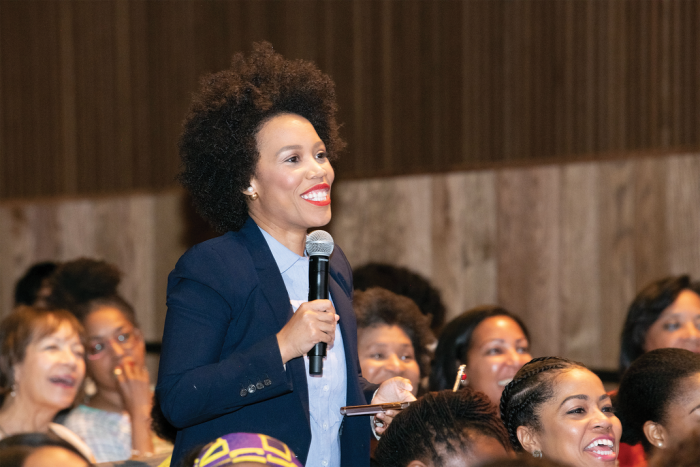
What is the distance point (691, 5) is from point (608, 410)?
108 inches

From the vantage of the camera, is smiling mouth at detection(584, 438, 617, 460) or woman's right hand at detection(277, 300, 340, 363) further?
smiling mouth at detection(584, 438, 617, 460)

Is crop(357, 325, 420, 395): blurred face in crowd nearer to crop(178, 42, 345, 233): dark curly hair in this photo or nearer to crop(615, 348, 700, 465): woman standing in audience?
crop(615, 348, 700, 465): woman standing in audience

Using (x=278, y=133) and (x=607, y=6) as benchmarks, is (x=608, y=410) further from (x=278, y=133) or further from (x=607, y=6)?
(x=607, y=6)

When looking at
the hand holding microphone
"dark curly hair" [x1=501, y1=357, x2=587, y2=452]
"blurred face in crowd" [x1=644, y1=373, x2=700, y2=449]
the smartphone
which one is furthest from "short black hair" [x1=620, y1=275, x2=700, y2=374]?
the hand holding microphone

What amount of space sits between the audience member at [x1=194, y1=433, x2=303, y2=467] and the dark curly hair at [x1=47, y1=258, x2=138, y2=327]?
2.39m

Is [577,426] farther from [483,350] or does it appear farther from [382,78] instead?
[382,78]

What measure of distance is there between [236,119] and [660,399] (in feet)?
4.69

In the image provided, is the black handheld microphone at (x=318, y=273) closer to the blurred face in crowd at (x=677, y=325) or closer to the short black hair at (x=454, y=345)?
the short black hair at (x=454, y=345)

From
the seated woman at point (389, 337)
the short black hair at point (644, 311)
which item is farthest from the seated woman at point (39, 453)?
the short black hair at point (644, 311)

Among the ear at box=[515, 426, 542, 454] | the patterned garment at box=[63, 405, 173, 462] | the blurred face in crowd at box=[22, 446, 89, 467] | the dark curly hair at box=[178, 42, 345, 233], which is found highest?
the dark curly hair at box=[178, 42, 345, 233]

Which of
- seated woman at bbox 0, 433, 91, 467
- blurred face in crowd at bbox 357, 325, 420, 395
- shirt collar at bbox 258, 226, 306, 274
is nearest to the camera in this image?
seated woman at bbox 0, 433, 91, 467

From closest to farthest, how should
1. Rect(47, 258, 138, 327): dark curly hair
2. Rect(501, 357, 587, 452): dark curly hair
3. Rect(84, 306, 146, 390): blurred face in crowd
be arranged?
Rect(501, 357, 587, 452): dark curly hair < Rect(84, 306, 146, 390): blurred face in crowd < Rect(47, 258, 138, 327): dark curly hair

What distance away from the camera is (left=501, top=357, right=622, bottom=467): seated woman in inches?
78.7

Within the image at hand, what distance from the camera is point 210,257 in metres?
1.76
